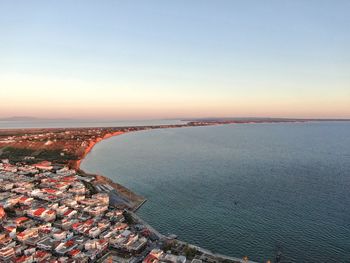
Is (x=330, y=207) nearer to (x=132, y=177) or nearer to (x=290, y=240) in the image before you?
(x=290, y=240)

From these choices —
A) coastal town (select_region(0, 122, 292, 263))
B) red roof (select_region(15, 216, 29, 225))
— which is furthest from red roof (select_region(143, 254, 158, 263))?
red roof (select_region(15, 216, 29, 225))

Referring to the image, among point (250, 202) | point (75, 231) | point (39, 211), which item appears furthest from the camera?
point (250, 202)

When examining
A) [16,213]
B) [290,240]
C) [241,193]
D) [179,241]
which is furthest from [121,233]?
Result: [241,193]

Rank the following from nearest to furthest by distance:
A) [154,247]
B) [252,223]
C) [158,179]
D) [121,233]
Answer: [154,247] → [121,233] → [252,223] → [158,179]

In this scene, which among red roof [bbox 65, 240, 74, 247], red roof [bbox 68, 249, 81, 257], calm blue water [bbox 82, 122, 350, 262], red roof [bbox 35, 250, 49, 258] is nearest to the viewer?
red roof [bbox 35, 250, 49, 258]

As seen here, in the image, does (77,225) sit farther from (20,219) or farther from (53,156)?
(53,156)

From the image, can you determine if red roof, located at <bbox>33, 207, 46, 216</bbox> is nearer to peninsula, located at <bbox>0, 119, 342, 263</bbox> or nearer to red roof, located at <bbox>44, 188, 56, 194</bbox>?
peninsula, located at <bbox>0, 119, 342, 263</bbox>

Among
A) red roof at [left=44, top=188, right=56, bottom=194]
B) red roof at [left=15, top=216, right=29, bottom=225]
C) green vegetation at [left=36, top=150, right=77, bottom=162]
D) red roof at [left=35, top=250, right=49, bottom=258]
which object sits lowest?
red roof at [left=35, top=250, right=49, bottom=258]

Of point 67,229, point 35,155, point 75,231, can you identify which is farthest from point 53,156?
point 75,231

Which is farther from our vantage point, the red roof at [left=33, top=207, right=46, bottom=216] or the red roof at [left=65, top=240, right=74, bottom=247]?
the red roof at [left=33, top=207, right=46, bottom=216]

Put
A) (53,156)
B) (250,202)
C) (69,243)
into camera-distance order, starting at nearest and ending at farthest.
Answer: (69,243) < (250,202) < (53,156)

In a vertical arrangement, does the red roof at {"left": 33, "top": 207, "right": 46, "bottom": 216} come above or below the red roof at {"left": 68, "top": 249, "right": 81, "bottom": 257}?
above
